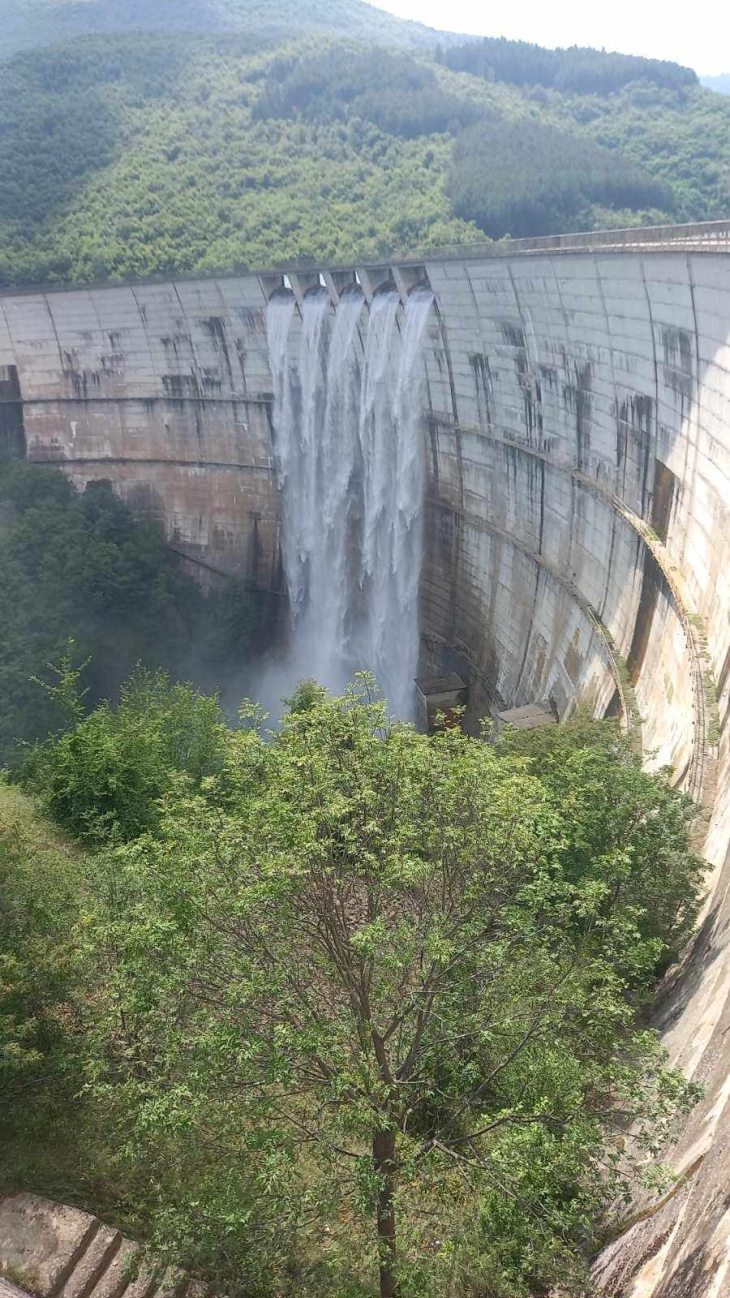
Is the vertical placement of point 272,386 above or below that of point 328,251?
below

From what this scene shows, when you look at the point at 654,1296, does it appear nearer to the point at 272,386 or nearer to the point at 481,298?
the point at 481,298

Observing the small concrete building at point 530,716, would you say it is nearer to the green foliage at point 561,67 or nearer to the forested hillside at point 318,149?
the forested hillside at point 318,149

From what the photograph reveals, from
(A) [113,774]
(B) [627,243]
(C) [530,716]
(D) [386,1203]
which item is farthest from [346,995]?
(B) [627,243]

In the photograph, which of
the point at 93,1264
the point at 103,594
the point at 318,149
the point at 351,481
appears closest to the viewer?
the point at 93,1264

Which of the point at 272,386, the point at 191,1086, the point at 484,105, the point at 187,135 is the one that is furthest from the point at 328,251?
the point at 191,1086

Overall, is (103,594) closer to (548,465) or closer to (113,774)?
(548,465)

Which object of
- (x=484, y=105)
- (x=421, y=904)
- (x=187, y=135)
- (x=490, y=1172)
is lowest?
(x=490, y=1172)
